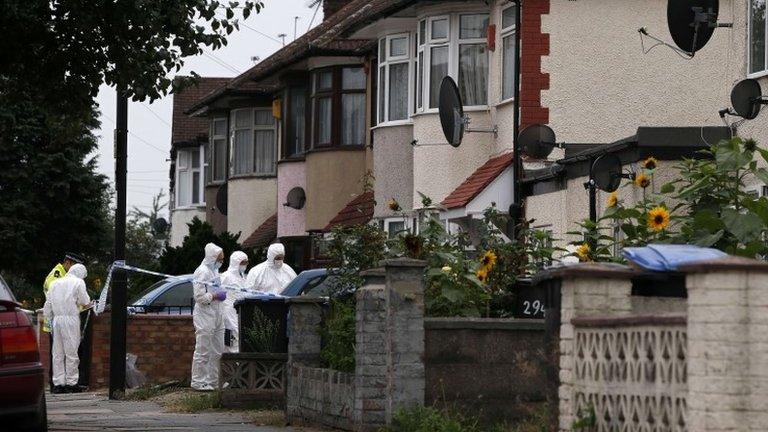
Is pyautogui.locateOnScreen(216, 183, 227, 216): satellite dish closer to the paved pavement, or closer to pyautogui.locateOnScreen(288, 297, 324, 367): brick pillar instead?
the paved pavement

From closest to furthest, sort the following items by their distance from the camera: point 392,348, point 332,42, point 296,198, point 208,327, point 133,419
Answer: point 392,348 < point 133,419 < point 208,327 < point 332,42 < point 296,198

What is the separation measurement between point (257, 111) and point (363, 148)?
9.90 m

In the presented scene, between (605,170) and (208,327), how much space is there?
216 inches

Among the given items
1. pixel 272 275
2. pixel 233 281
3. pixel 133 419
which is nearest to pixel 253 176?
pixel 233 281

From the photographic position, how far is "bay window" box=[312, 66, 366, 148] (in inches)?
Answer: 1377

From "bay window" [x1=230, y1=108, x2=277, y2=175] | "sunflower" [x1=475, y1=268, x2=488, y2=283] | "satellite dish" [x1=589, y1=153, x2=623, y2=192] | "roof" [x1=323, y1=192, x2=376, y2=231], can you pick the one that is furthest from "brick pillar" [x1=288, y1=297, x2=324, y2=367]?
"bay window" [x1=230, y1=108, x2=277, y2=175]

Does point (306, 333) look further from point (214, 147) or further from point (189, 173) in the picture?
point (189, 173)

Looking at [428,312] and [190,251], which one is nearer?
[428,312]

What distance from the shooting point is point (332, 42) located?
114ft

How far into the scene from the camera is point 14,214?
54.2m

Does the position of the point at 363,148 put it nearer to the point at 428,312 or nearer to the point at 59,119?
the point at 59,119

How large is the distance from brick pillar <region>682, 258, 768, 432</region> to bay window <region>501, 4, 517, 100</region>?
18.5 metres

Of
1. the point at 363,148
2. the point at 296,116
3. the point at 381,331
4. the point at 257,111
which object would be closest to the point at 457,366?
the point at 381,331

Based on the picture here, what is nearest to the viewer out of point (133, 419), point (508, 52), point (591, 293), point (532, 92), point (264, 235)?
point (591, 293)
